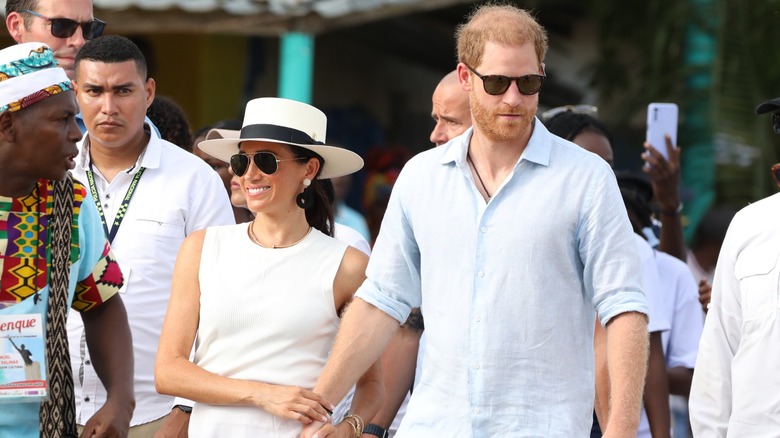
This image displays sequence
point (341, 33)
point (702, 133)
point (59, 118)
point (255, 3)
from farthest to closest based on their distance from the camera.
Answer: point (341, 33)
point (702, 133)
point (255, 3)
point (59, 118)

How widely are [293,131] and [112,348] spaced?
1.10 m

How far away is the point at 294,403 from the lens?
470 cm

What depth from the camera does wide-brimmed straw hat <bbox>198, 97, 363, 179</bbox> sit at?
17.0 ft

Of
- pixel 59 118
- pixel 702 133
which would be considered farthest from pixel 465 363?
pixel 702 133

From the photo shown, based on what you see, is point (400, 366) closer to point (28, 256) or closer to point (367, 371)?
point (367, 371)

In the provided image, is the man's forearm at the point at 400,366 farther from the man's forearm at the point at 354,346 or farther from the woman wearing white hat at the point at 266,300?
the man's forearm at the point at 354,346

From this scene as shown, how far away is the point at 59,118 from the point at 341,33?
11952 mm

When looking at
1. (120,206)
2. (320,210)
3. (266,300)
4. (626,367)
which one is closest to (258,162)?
(320,210)

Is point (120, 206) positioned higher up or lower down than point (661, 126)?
lower down

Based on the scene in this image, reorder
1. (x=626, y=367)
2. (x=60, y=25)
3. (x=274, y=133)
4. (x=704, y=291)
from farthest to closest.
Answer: (x=704, y=291), (x=60, y=25), (x=274, y=133), (x=626, y=367)

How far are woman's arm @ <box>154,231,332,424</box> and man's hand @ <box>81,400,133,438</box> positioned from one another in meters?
0.37

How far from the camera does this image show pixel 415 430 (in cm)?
450

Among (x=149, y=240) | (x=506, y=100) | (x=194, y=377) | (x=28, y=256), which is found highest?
(x=506, y=100)

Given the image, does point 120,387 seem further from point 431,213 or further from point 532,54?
point 532,54
